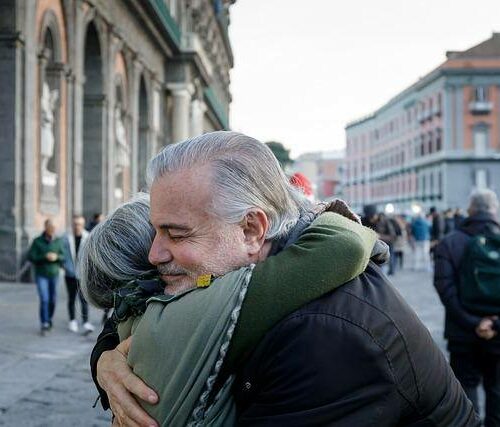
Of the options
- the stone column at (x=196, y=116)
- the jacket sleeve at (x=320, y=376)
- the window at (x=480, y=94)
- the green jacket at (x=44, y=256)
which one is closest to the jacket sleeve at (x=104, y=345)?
the jacket sleeve at (x=320, y=376)

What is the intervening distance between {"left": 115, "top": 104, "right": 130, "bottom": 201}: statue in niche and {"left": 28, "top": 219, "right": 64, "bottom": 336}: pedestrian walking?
484 inches

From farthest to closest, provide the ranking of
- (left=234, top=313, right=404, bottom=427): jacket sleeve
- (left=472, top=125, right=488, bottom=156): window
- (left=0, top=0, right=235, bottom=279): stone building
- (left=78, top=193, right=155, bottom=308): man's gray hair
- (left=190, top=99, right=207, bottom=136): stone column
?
(left=472, top=125, right=488, bottom=156): window
(left=190, top=99, right=207, bottom=136): stone column
(left=0, top=0, right=235, bottom=279): stone building
(left=78, top=193, right=155, bottom=308): man's gray hair
(left=234, top=313, right=404, bottom=427): jacket sleeve

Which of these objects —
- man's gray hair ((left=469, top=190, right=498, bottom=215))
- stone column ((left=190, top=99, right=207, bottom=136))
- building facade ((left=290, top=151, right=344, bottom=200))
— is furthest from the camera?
building facade ((left=290, top=151, right=344, bottom=200))

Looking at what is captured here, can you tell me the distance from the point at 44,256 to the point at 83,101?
11.2m

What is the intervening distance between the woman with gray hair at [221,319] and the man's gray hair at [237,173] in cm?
9

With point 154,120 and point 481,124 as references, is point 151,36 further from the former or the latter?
point 481,124

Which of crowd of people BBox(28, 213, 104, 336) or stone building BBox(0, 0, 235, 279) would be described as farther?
stone building BBox(0, 0, 235, 279)

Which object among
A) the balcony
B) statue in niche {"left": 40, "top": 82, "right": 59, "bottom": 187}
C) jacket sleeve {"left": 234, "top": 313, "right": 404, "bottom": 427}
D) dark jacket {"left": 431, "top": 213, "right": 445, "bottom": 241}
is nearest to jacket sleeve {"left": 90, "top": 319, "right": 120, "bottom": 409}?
jacket sleeve {"left": 234, "top": 313, "right": 404, "bottom": 427}

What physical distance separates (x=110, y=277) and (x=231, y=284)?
25.6 inches

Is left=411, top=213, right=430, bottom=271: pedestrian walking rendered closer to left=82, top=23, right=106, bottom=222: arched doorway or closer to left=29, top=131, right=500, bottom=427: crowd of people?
left=82, top=23, right=106, bottom=222: arched doorway

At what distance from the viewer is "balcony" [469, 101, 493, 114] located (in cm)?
6788

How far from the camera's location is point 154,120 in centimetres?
2861

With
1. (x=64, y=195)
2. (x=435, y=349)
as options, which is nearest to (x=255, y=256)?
(x=435, y=349)

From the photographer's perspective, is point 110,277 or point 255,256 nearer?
point 255,256
